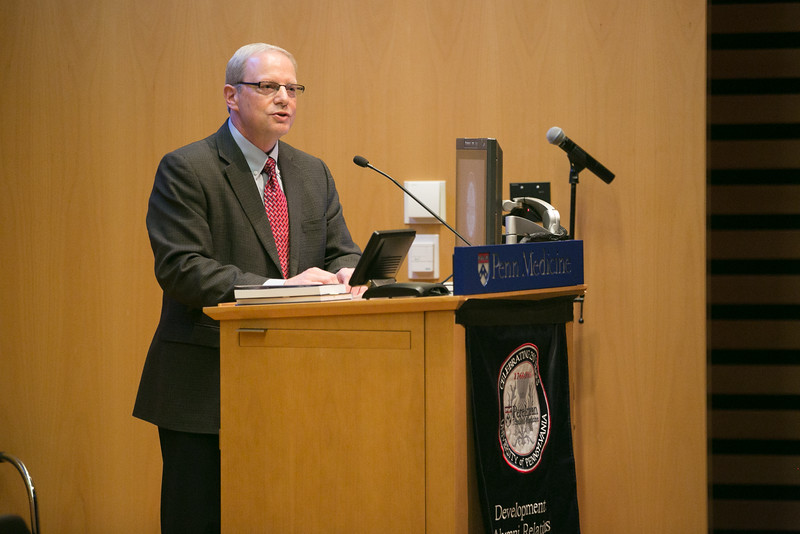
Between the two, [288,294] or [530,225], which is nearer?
[288,294]

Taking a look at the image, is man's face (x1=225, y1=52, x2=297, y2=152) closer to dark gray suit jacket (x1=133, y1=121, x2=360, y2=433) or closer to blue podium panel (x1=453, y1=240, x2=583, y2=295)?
dark gray suit jacket (x1=133, y1=121, x2=360, y2=433)

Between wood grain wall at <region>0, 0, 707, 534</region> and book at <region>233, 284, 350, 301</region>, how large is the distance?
154 cm

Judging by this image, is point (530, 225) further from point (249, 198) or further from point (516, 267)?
point (249, 198)

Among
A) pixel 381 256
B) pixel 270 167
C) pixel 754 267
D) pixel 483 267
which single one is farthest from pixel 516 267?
pixel 754 267

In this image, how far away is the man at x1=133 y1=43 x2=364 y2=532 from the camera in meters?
2.02

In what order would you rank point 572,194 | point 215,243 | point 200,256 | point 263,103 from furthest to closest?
point 572,194 < point 263,103 < point 215,243 < point 200,256

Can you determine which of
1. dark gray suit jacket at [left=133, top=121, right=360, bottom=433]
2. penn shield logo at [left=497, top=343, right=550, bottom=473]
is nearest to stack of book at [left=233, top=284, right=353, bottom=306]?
dark gray suit jacket at [left=133, top=121, right=360, bottom=433]

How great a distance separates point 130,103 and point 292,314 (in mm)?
2044

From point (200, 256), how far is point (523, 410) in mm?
919

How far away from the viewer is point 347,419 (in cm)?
157

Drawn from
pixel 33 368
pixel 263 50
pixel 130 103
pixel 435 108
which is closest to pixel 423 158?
pixel 435 108

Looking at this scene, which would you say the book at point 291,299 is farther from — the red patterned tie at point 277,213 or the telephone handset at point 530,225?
the telephone handset at point 530,225

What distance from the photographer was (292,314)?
1617 mm

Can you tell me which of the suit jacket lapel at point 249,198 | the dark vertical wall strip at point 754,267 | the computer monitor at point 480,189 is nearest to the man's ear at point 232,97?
the suit jacket lapel at point 249,198
